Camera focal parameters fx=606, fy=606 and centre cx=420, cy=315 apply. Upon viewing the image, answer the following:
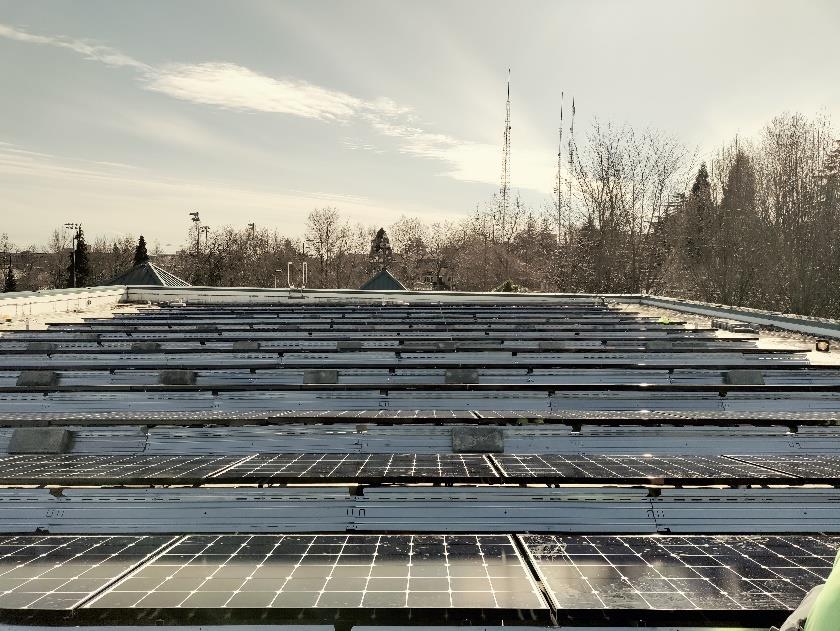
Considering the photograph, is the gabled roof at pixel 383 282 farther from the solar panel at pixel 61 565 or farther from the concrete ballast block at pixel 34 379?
the solar panel at pixel 61 565

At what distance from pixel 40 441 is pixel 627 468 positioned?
560 cm

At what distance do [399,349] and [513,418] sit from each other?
16.8ft

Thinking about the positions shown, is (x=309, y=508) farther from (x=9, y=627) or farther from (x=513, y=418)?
(x=513, y=418)

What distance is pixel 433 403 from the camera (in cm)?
809

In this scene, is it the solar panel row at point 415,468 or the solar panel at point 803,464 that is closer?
the solar panel row at point 415,468

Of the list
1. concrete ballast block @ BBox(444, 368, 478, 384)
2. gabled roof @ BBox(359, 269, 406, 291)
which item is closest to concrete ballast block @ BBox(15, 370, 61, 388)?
concrete ballast block @ BBox(444, 368, 478, 384)

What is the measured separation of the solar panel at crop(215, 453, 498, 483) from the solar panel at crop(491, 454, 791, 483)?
30 cm

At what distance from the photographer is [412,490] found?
4293 mm

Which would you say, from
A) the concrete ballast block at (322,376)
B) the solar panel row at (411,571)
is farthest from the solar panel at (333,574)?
the concrete ballast block at (322,376)

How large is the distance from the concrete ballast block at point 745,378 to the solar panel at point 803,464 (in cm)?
325

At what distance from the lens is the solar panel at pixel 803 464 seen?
4942 mm

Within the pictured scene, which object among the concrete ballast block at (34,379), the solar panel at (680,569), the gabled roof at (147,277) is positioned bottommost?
the solar panel at (680,569)

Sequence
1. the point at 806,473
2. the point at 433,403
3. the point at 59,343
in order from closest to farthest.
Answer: the point at 806,473 < the point at 433,403 < the point at 59,343

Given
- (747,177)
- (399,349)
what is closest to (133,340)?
→ (399,349)
